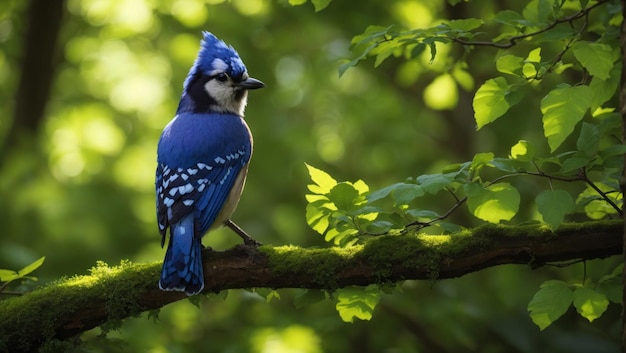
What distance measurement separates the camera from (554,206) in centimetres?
295

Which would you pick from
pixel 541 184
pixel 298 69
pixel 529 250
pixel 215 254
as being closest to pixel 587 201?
pixel 529 250

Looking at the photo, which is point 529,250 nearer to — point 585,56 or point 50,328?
point 585,56

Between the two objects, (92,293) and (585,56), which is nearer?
(585,56)

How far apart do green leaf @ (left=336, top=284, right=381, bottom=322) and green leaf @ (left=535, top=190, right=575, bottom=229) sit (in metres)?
0.82

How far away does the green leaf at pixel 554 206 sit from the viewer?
9.61 ft

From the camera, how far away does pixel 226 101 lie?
5.30 m

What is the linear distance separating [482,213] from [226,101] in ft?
8.46

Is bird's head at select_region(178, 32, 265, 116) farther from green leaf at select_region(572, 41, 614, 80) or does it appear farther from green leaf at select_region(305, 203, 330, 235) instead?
green leaf at select_region(572, 41, 614, 80)

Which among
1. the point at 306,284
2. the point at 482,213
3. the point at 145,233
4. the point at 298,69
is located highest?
the point at 482,213

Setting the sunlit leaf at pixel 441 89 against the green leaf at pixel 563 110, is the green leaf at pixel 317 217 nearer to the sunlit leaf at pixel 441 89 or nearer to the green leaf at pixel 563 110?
the green leaf at pixel 563 110

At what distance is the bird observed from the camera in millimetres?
3779

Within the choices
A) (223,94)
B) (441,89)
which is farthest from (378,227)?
(223,94)

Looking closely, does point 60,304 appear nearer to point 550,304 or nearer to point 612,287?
point 550,304

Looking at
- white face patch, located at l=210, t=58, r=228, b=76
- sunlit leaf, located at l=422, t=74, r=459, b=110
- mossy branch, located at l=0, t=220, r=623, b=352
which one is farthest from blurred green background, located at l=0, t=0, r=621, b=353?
mossy branch, located at l=0, t=220, r=623, b=352
